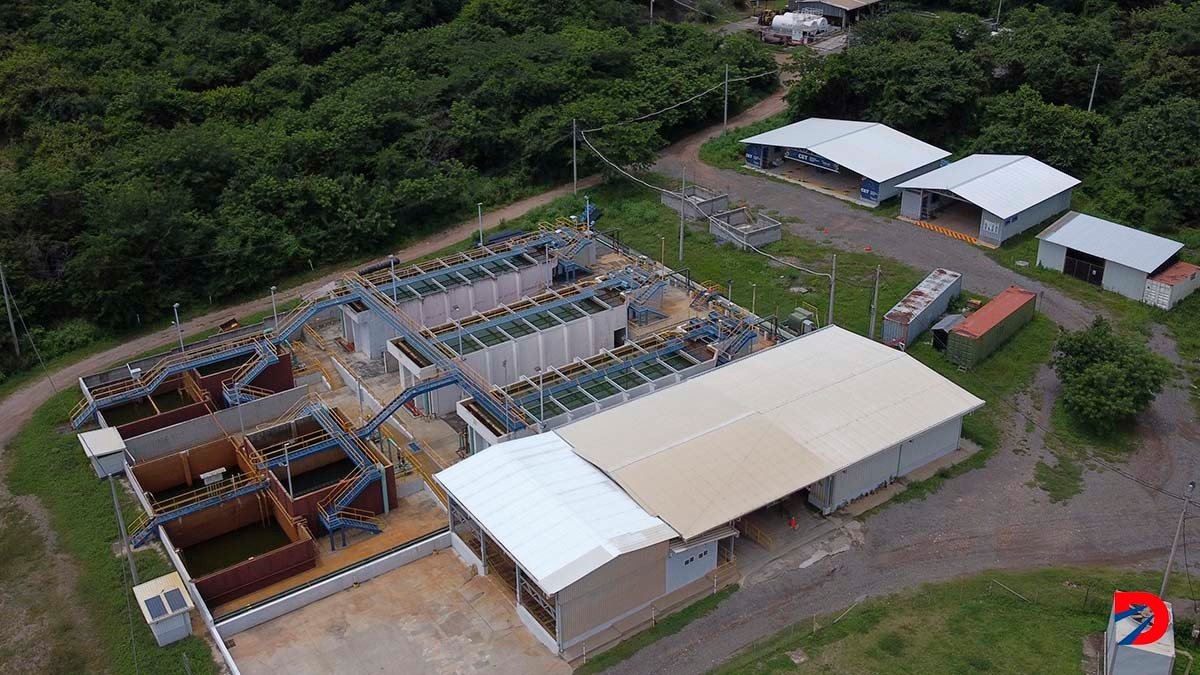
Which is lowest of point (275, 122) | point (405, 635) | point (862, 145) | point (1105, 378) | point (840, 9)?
point (405, 635)

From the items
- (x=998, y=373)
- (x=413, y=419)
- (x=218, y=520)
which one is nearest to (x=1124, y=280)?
(x=998, y=373)

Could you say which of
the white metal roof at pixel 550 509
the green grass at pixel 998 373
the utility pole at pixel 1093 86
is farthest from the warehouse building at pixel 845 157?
the white metal roof at pixel 550 509

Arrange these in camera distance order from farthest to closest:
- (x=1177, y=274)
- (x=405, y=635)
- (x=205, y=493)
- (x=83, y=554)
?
(x=1177, y=274)
(x=205, y=493)
(x=83, y=554)
(x=405, y=635)

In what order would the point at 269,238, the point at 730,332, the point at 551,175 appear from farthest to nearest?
the point at 551,175
the point at 269,238
the point at 730,332

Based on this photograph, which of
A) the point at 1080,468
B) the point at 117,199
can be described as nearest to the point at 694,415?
the point at 1080,468

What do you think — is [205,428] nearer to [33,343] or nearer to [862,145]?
[33,343]

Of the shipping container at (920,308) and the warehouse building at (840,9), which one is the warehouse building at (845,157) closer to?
the shipping container at (920,308)

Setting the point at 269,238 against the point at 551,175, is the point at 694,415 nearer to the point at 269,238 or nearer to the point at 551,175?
the point at 269,238
